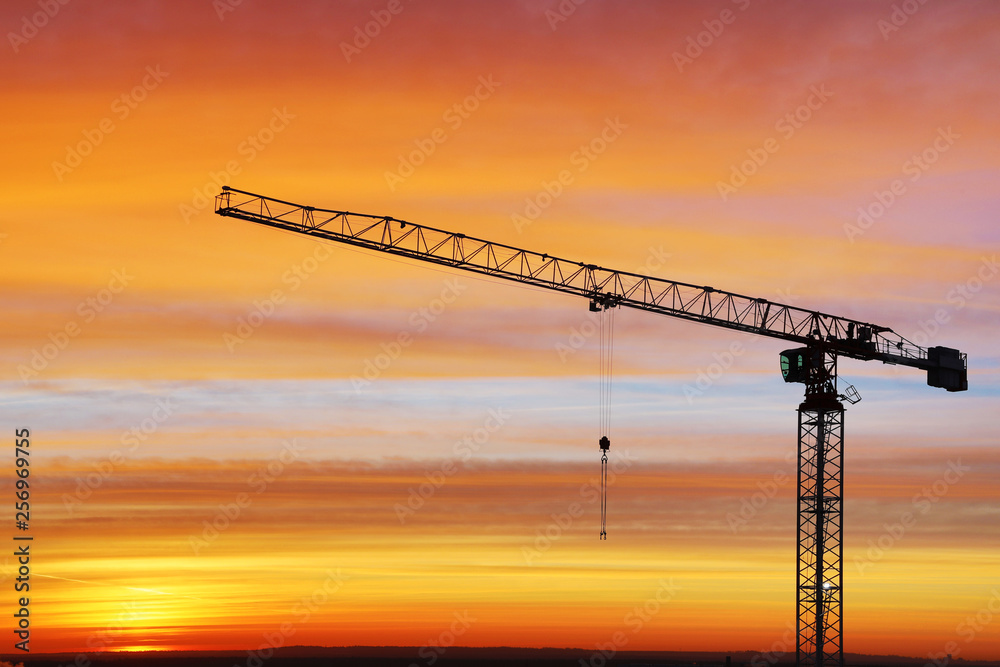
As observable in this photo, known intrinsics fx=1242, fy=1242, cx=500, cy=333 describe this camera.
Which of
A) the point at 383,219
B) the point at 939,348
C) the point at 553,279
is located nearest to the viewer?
the point at 383,219

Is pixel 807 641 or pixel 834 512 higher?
pixel 834 512

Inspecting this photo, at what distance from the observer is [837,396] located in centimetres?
12156

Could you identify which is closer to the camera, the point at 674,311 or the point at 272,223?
the point at 272,223

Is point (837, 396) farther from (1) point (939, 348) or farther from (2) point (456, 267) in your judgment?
(2) point (456, 267)

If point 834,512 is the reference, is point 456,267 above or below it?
above

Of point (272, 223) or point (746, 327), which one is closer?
point (272, 223)

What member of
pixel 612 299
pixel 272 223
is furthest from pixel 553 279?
pixel 272 223

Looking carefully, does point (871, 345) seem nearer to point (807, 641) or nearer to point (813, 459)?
point (813, 459)

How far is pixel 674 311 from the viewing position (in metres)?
121

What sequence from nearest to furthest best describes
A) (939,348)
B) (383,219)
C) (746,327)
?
1. (383,219)
2. (746,327)
3. (939,348)

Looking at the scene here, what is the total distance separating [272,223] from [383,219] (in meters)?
9.91

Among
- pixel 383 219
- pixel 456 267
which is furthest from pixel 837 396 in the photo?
pixel 383 219

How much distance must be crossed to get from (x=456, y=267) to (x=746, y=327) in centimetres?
3089

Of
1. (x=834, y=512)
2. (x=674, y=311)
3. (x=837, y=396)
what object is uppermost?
(x=674, y=311)
